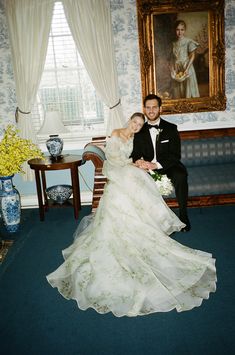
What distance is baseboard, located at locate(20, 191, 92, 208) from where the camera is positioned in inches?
232

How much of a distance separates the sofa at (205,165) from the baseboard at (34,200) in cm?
93

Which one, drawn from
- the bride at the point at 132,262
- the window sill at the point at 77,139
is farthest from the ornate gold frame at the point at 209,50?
the bride at the point at 132,262

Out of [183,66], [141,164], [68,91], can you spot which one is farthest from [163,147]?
[68,91]

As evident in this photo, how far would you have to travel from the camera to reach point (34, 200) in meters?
5.98

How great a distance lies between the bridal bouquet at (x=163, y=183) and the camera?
414cm

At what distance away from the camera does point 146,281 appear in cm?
286

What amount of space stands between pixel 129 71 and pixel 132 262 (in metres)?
3.63

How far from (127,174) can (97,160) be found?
1209 millimetres

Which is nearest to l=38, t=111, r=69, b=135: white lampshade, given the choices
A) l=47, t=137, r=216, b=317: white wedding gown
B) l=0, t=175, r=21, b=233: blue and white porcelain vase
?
l=0, t=175, r=21, b=233: blue and white porcelain vase

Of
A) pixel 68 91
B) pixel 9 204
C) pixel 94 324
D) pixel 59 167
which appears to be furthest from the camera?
pixel 68 91

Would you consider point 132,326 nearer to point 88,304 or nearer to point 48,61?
point 88,304

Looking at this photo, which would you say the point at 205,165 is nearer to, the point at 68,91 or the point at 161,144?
the point at 161,144

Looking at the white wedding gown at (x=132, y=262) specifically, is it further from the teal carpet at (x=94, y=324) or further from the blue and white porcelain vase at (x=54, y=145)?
the blue and white porcelain vase at (x=54, y=145)

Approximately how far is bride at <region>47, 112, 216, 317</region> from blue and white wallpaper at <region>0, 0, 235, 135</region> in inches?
90.9
